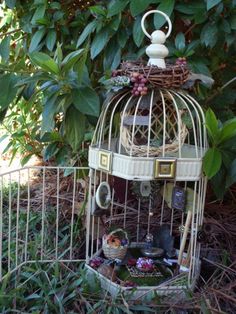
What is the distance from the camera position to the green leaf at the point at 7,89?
1.22m

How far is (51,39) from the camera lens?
1.54 metres

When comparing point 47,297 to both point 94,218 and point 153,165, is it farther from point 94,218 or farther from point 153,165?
point 153,165

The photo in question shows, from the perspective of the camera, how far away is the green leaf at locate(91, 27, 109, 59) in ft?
4.57

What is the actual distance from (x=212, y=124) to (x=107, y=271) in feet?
1.77

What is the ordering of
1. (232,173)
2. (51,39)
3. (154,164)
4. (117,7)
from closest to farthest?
(154,164) < (232,173) < (117,7) < (51,39)

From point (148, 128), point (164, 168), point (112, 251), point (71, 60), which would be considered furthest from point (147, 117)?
point (112, 251)

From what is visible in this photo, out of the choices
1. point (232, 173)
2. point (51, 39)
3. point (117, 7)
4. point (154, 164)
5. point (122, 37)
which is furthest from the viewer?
point (51, 39)

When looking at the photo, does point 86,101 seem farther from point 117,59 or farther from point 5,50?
point 5,50

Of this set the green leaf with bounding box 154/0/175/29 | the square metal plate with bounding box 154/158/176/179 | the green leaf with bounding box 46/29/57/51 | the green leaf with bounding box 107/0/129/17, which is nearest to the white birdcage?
the square metal plate with bounding box 154/158/176/179

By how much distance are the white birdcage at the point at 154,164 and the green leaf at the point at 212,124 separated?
4 cm

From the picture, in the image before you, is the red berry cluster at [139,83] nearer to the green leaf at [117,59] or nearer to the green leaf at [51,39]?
the green leaf at [117,59]

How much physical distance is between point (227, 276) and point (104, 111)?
2.15 ft

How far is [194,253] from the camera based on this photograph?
1.31 metres

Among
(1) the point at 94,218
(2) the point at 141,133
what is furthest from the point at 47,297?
(2) the point at 141,133
